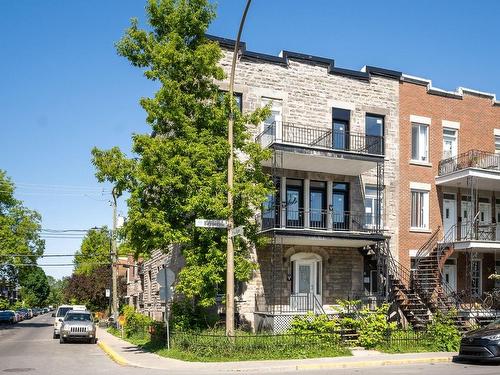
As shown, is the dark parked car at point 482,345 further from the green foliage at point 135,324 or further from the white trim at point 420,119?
Result: the green foliage at point 135,324

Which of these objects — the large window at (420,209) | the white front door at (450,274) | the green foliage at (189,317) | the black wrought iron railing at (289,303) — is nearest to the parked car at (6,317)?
the black wrought iron railing at (289,303)

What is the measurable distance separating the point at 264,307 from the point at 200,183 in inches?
290

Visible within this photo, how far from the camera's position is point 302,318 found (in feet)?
68.8

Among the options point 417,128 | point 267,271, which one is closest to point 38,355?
point 267,271

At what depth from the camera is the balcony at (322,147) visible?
23.4 metres

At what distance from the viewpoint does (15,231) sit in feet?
175

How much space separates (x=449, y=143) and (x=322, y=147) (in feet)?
29.1

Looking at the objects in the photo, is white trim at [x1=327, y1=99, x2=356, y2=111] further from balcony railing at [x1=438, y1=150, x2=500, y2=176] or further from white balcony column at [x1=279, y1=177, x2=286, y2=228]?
balcony railing at [x1=438, y1=150, x2=500, y2=176]

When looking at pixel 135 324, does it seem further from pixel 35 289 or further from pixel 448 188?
pixel 35 289

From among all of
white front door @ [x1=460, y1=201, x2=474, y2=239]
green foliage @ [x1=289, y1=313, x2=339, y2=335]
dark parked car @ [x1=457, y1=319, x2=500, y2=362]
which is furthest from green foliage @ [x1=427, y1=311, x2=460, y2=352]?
white front door @ [x1=460, y1=201, x2=474, y2=239]

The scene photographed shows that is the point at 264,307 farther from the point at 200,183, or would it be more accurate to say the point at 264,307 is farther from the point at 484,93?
the point at 484,93

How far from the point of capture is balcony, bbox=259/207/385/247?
2312cm

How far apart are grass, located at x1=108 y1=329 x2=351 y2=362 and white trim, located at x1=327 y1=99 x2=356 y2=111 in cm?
1174

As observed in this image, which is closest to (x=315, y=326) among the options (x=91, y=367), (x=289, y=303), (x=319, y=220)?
(x=289, y=303)
